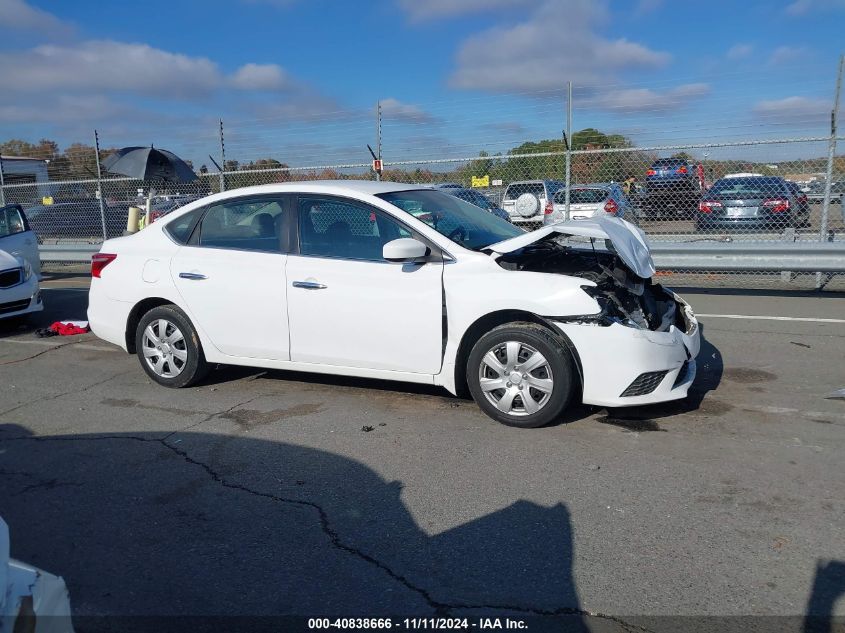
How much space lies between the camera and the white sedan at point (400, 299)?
464 centimetres

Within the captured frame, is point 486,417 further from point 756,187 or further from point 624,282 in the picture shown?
point 756,187

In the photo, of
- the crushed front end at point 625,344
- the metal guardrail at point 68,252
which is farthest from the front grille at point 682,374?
the metal guardrail at point 68,252

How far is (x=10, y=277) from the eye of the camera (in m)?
8.59

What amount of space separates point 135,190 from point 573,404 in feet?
41.8

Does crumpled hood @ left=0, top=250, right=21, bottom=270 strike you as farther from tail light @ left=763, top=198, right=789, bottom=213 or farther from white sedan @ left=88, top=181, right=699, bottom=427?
tail light @ left=763, top=198, right=789, bottom=213

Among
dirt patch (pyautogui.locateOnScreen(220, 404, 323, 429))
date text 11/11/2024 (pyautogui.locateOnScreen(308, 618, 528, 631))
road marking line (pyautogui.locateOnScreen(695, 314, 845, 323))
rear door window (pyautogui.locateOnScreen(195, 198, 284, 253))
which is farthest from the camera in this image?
road marking line (pyautogui.locateOnScreen(695, 314, 845, 323))

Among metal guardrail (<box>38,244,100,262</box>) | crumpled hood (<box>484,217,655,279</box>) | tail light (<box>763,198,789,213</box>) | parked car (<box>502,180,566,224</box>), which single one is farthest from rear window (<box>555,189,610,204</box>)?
metal guardrail (<box>38,244,100,262</box>)

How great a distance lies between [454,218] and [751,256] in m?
5.83

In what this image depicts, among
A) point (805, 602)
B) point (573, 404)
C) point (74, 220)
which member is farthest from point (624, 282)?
point (74, 220)

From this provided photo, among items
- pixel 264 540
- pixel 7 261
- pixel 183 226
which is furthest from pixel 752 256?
pixel 7 261

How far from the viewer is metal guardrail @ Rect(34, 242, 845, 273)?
29.8ft

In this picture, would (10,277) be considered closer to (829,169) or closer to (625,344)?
(625,344)

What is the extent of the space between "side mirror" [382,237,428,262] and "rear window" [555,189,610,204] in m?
6.95

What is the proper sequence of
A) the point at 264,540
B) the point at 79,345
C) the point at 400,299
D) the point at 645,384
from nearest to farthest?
the point at 264,540
the point at 645,384
the point at 400,299
the point at 79,345
